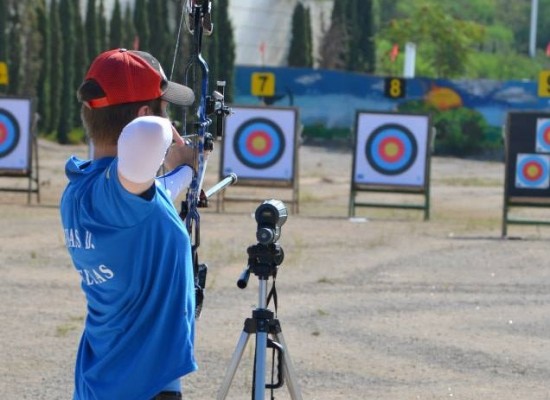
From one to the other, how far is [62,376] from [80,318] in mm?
1714

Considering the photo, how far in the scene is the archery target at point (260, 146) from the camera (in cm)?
1708

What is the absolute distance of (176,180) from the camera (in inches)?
141

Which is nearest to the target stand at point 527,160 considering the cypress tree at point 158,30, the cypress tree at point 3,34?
the cypress tree at point 3,34

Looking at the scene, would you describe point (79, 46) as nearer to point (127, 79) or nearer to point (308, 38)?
point (308, 38)

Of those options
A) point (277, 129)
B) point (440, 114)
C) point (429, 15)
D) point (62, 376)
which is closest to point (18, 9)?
point (440, 114)

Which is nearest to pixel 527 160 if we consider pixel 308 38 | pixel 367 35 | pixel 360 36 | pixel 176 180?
pixel 176 180

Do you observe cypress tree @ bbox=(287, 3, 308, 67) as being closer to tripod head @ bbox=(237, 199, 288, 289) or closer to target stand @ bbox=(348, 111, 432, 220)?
target stand @ bbox=(348, 111, 432, 220)

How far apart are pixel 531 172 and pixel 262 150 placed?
3964mm

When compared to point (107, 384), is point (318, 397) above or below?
below

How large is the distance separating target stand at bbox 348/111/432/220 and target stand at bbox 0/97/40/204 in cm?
439

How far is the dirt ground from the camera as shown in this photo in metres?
6.87

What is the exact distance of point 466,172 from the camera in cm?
2966

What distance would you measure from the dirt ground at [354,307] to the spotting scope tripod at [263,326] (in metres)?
2.28

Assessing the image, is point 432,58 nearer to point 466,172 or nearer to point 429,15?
point 429,15
